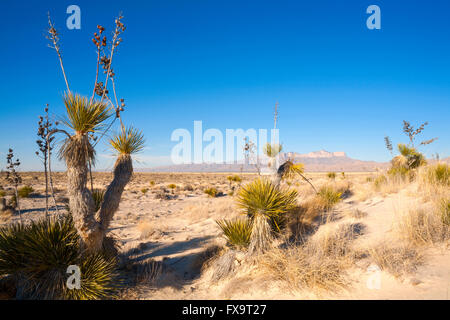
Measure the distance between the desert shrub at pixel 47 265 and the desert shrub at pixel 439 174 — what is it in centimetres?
1065

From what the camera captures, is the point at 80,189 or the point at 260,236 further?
the point at 260,236

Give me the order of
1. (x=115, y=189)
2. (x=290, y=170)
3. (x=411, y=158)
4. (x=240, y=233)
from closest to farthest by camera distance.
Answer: (x=115, y=189) < (x=240, y=233) < (x=290, y=170) < (x=411, y=158)

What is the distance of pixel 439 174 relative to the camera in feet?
28.9

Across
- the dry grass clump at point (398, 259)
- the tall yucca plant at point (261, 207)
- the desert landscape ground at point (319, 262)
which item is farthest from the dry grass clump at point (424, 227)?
the tall yucca plant at point (261, 207)

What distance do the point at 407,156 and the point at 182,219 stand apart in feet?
44.3

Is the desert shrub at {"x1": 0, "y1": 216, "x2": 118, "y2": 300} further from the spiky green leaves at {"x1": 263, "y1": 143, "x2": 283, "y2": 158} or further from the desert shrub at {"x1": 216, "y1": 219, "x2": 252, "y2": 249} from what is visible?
the spiky green leaves at {"x1": 263, "y1": 143, "x2": 283, "y2": 158}

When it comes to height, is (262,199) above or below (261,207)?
above

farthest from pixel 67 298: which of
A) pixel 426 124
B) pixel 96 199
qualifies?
pixel 426 124

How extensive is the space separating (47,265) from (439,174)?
487 inches

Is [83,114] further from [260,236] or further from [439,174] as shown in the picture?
[439,174]

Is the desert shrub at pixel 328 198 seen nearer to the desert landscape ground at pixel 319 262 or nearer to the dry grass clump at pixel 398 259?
the desert landscape ground at pixel 319 262

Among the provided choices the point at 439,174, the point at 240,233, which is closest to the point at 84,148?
the point at 240,233

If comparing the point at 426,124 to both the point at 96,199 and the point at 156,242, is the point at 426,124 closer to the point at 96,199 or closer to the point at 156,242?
the point at 156,242

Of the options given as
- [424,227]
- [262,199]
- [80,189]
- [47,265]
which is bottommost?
[47,265]
